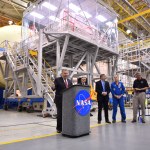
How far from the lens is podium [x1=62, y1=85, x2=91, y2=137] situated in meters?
3.89

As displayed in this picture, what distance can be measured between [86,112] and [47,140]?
1.03 metres

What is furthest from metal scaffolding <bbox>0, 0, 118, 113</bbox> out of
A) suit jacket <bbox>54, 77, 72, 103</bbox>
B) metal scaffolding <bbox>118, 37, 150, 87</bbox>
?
suit jacket <bbox>54, 77, 72, 103</bbox>

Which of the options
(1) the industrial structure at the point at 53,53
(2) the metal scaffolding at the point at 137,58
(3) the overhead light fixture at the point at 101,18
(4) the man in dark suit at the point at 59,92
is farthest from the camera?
(2) the metal scaffolding at the point at 137,58

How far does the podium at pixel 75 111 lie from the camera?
3893 mm

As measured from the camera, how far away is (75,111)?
154 inches

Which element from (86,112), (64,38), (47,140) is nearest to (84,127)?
(86,112)

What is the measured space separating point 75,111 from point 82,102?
299mm

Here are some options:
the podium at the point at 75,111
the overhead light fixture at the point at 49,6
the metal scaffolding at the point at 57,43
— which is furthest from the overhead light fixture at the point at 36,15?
Result: the podium at the point at 75,111

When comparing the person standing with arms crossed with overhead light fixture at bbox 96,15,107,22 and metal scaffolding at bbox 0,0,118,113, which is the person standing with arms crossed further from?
overhead light fixture at bbox 96,15,107,22

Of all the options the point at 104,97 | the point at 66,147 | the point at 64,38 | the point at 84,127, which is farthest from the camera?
the point at 64,38

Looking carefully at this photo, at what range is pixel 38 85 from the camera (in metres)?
9.19

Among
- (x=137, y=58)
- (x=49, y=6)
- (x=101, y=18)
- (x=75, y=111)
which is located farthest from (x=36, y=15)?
(x=75, y=111)

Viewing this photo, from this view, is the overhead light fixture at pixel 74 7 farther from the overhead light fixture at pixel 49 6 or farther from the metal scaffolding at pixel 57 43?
the overhead light fixture at pixel 49 6

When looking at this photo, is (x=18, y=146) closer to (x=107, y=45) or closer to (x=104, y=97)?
(x=104, y=97)
